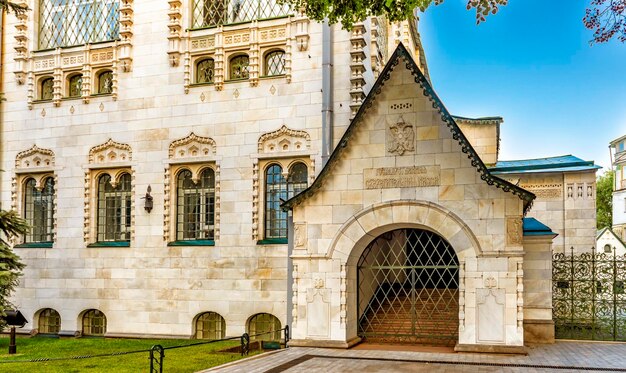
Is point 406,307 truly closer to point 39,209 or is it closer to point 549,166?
point 549,166

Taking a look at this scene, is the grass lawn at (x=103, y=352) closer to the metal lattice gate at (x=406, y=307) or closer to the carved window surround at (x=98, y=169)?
the metal lattice gate at (x=406, y=307)

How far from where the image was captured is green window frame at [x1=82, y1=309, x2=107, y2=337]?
2286 centimetres

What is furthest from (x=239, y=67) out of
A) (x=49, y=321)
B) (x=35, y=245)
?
(x=49, y=321)

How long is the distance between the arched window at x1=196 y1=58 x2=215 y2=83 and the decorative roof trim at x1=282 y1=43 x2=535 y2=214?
7092 millimetres

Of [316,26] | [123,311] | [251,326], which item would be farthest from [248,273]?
[316,26]

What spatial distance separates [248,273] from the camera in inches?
819

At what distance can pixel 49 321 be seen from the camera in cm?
→ 2342

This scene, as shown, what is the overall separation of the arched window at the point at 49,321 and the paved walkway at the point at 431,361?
11158 mm

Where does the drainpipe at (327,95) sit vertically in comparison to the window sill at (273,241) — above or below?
above

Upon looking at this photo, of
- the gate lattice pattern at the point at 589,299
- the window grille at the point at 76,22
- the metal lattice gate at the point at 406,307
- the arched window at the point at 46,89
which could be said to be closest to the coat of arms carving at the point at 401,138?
the metal lattice gate at the point at 406,307

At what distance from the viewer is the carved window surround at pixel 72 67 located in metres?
23.2

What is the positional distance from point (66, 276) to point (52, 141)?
520 centimetres

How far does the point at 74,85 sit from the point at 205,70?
18.5 ft

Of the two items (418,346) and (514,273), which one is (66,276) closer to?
(418,346)
